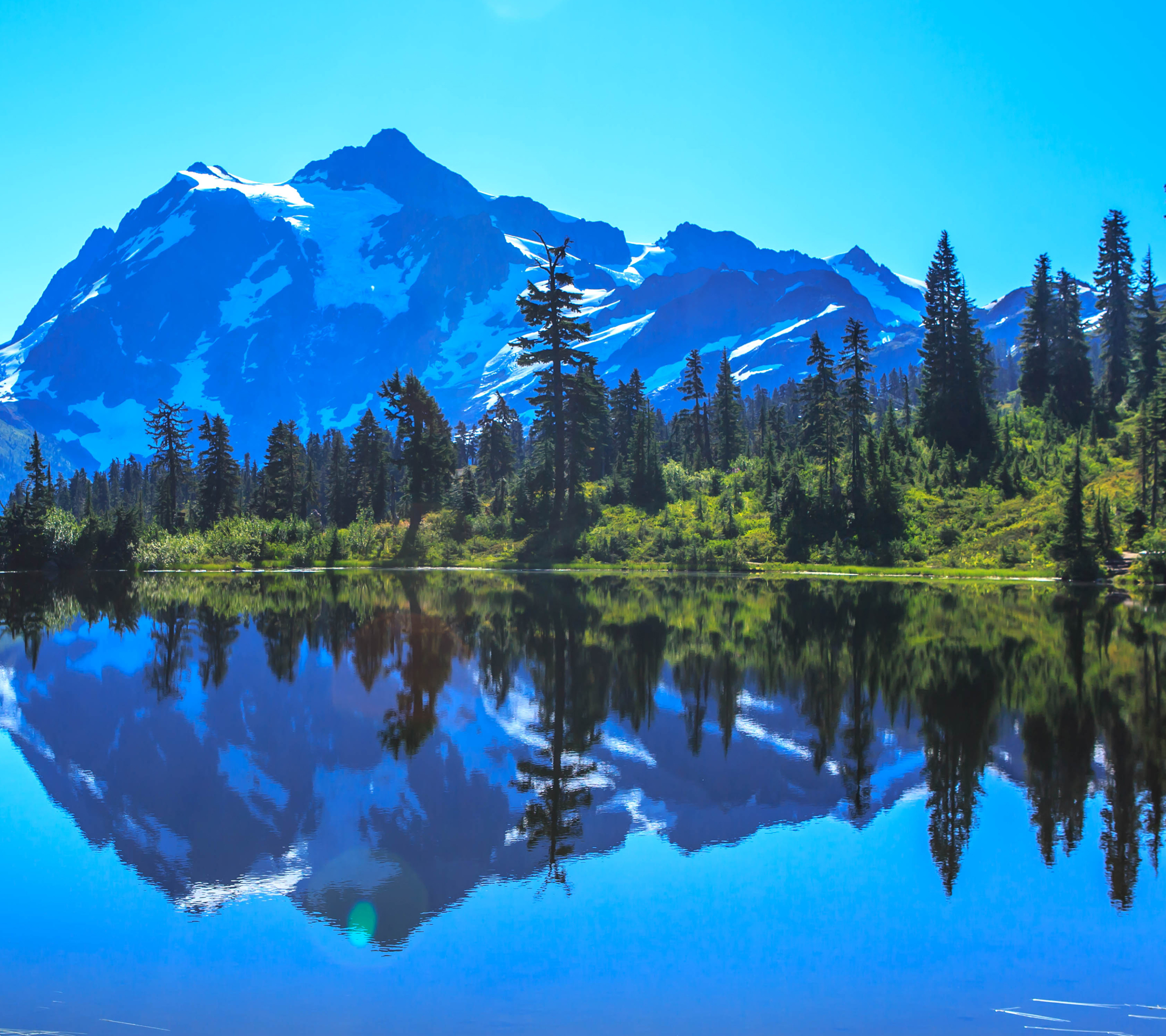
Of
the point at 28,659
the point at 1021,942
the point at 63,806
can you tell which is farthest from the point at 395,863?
the point at 28,659

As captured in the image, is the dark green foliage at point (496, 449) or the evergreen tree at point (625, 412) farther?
the dark green foliage at point (496, 449)

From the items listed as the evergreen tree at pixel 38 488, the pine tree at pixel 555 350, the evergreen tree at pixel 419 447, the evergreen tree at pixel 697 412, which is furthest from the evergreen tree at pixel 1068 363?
the evergreen tree at pixel 38 488

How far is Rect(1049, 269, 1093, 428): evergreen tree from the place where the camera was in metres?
A: 70.2

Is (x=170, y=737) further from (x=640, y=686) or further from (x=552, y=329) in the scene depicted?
(x=552, y=329)

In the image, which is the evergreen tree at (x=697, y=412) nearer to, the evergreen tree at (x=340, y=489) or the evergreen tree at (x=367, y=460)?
the evergreen tree at (x=367, y=460)

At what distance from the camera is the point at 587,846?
794 cm

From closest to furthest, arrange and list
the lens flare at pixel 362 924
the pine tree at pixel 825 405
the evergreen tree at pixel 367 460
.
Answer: the lens flare at pixel 362 924 < the pine tree at pixel 825 405 < the evergreen tree at pixel 367 460

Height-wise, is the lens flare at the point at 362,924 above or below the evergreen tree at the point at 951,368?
below

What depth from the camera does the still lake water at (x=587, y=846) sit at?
551cm

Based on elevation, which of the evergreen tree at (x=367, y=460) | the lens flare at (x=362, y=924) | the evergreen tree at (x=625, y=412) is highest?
the evergreen tree at (x=625, y=412)

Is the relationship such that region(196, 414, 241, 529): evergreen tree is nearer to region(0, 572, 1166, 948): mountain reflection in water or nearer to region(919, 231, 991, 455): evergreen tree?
region(0, 572, 1166, 948): mountain reflection in water

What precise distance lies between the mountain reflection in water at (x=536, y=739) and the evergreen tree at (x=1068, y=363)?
55124mm

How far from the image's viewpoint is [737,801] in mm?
9203

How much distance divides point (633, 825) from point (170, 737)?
7187 millimetres
